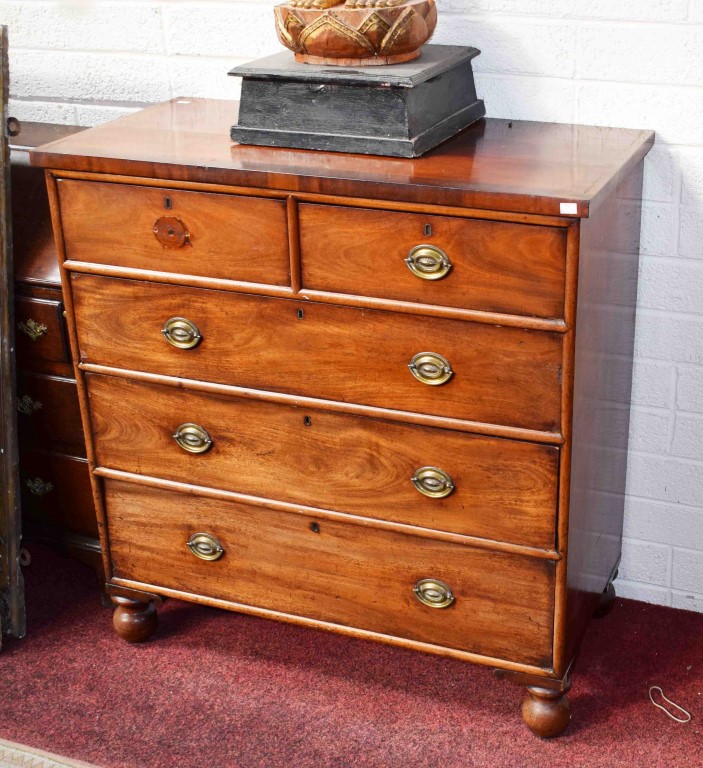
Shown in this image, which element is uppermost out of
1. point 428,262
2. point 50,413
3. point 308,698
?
point 428,262

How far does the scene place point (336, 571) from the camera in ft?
6.75

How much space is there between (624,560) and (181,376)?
1.11 m

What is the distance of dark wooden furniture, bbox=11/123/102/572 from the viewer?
7.34ft

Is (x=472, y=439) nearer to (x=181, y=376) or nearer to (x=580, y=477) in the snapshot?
(x=580, y=477)

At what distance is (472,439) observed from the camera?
1817 millimetres

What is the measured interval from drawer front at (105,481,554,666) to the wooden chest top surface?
645 millimetres

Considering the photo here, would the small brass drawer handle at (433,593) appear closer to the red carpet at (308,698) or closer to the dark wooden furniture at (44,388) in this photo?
the red carpet at (308,698)

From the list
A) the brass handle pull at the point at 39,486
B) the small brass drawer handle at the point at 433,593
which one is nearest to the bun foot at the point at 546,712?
the small brass drawer handle at the point at 433,593

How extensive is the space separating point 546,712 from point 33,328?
1.28m

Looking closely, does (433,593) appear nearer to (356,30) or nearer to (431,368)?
(431,368)

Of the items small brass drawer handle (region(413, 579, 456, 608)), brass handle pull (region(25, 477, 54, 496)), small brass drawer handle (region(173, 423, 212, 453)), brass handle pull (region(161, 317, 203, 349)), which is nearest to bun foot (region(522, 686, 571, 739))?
small brass drawer handle (region(413, 579, 456, 608))

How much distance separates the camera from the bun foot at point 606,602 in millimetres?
2363

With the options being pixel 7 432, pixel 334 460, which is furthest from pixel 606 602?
pixel 7 432

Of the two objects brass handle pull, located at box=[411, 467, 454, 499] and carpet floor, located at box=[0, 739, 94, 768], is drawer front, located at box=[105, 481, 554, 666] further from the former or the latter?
carpet floor, located at box=[0, 739, 94, 768]
